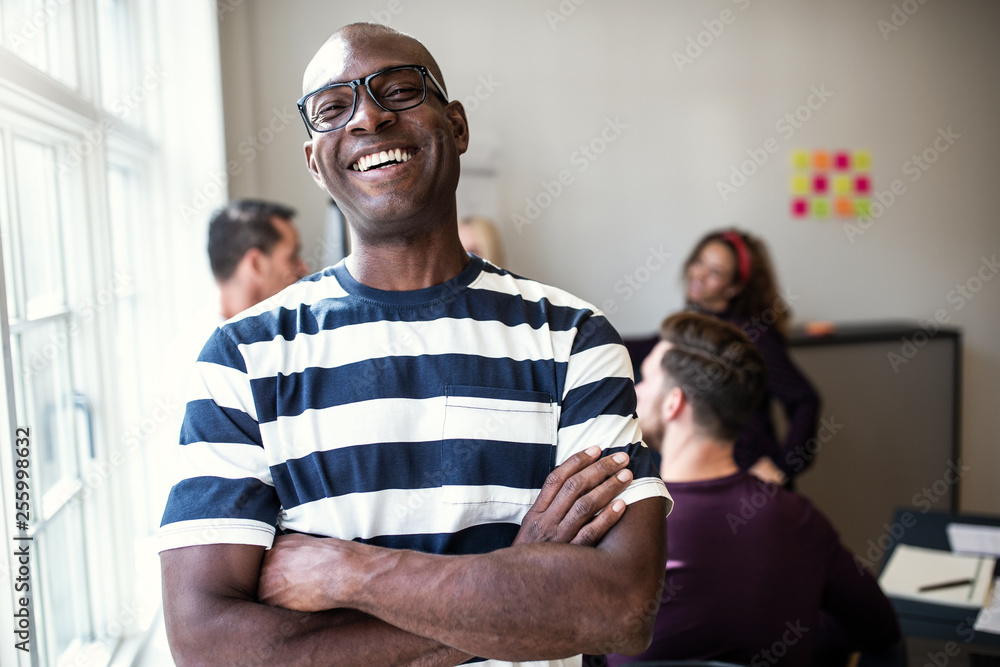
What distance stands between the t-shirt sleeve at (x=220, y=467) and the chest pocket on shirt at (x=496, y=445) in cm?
24

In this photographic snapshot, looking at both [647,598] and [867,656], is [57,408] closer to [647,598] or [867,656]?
[647,598]

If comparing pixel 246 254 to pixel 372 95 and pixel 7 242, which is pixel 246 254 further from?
pixel 372 95

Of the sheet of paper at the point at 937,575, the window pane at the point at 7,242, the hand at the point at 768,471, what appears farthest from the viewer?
the hand at the point at 768,471

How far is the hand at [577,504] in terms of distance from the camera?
3.43 ft

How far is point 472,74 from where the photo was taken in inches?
143

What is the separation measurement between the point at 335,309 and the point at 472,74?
2786 mm

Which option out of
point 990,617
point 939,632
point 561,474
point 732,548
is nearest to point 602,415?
point 561,474

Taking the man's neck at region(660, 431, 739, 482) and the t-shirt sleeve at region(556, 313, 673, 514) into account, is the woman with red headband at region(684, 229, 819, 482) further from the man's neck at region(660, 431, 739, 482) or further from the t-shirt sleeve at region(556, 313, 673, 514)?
the t-shirt sleeve at region(556, 313, 673, 514)

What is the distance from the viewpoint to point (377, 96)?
1.12 metres

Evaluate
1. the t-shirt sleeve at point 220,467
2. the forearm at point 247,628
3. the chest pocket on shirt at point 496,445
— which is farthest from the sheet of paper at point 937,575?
the t-shirt sleeve at point 220,467

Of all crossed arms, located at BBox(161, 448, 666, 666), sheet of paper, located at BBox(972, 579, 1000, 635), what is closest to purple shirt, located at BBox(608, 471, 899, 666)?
sheet of paper, located at BBox(972, 579, 1000, 635)

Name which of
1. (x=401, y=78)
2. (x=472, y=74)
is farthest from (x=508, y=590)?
(x=472, y=74)

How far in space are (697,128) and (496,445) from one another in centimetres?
326

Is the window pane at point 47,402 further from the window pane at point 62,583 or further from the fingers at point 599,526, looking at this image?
the fingers at point 599,526
